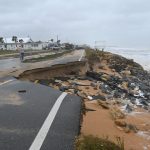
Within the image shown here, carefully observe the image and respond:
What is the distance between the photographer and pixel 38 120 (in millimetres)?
8375

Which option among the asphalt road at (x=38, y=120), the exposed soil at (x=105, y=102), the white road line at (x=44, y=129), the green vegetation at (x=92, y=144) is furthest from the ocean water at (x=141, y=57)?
the green vegetation at (x=92, y=144)

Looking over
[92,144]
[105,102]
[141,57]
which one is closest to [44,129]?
[92,144]

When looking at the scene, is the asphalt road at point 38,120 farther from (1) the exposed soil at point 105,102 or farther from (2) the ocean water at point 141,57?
(2) the ocean water at point 141,57

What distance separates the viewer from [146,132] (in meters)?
11.5

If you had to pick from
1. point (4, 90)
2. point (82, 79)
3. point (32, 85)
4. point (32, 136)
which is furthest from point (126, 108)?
point (32, 136)

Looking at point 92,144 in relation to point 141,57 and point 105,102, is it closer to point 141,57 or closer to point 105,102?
point 105,102

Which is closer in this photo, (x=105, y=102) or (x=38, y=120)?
(x=38, y=120)

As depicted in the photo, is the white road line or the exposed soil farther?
the exposed soil

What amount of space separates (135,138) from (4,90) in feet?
15.4

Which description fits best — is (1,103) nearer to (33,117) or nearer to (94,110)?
(33,117)

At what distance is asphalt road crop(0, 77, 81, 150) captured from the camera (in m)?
6.66

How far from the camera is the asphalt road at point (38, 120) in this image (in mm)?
6659

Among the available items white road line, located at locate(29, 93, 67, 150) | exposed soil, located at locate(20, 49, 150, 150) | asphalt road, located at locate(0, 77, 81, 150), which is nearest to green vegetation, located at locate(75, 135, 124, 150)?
asphalt road, located at locate(0, 77, 81, 150)

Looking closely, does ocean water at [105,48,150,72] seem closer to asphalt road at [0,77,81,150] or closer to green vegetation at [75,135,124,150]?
asphalt road at [0,77,81,150]
